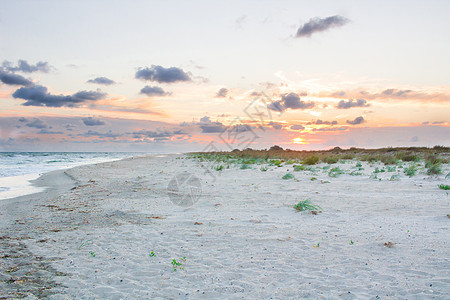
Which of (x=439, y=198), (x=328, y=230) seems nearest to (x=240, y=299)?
(x=328, y=230)

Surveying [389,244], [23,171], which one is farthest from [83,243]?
[23,171]

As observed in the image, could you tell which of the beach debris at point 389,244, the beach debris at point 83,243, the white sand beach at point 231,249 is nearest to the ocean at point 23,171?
the white sand beach at point 231,249

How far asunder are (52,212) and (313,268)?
681cm

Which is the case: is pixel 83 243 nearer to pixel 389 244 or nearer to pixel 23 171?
pixel 389 244

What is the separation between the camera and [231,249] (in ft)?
15.3

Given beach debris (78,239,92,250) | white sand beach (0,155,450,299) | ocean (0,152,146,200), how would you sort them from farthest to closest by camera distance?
1. ocean (0,152,146,200)
2. beach debris (78,239,92,250)
3. white sand beach (0,155,450,299)

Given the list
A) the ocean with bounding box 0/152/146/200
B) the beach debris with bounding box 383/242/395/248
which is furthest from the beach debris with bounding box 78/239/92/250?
the ocean with bounding box 0/152/146/200

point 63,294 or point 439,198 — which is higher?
point 439,198

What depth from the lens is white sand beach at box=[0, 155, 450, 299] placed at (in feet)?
11.3

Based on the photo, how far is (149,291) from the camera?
3.41m

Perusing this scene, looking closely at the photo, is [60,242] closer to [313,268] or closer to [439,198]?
[313,268]

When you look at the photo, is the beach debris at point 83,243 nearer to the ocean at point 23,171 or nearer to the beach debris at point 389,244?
the beach debris at point 389,244

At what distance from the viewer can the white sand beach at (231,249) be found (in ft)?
11.3

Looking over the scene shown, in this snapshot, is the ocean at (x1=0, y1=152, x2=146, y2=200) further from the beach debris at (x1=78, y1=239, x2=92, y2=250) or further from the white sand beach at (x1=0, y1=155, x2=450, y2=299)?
the beach debris at (x1=78, y1=239, x2=92, y2=250)
